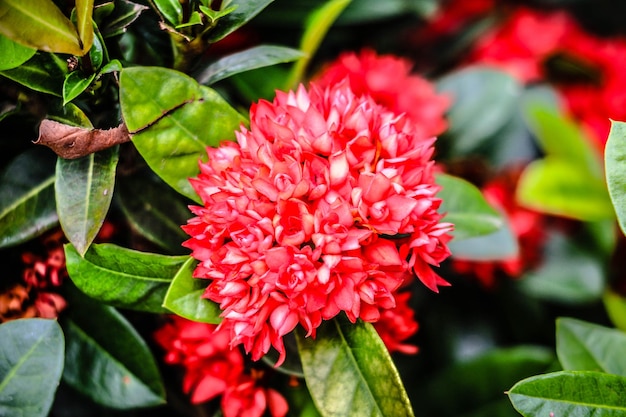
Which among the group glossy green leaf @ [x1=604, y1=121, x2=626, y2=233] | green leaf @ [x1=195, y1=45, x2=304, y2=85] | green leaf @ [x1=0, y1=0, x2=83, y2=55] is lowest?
glossy green leaf @ [x1=604, y1=121, x2=626, y2=233]

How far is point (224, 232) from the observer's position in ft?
2.01

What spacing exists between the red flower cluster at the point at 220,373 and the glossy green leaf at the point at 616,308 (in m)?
0.64

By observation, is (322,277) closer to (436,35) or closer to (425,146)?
(425,146)

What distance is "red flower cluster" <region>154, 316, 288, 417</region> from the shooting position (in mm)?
719

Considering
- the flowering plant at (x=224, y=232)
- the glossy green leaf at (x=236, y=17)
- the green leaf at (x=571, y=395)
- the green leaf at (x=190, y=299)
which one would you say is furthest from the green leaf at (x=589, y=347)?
the glossy green leaf at (x=236, y=17)

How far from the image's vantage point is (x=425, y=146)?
26.5 inches

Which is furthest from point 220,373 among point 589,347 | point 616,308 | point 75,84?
point 616,308

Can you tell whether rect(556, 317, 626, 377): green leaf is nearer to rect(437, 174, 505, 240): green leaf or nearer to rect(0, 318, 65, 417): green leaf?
rect(437, 174, 505, 240): green leaf

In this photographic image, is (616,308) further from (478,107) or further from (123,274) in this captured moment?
(123,274)

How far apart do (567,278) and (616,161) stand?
22.6 inches

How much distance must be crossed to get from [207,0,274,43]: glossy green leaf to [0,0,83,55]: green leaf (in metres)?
0.16

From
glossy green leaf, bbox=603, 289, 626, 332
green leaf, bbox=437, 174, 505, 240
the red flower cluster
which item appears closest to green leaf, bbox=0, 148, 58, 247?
Result: the red flower cluster

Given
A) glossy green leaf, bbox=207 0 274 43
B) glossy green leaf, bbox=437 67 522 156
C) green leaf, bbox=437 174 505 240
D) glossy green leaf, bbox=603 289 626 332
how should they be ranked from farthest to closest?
glossy green leaf, bbox=437 67 522 156
glossy green leaf, bbox=603 289 626 332
green leaf, bbox=437 174 505 240
glossy green leaf, bbox=207 0 274 43

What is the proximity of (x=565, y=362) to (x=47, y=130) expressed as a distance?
0.68 metres
